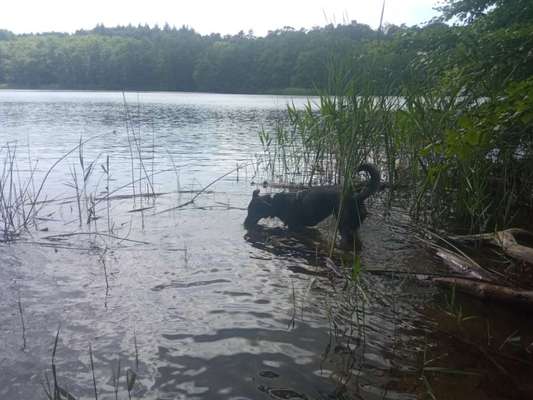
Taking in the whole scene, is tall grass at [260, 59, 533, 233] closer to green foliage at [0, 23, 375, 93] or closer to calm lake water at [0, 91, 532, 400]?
calm lake water at [0, 91, 532, 400]

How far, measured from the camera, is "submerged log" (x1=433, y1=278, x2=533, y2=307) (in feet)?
12.7

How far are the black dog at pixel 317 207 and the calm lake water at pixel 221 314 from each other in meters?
0.29

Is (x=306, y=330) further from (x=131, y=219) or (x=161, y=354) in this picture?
(x=131, y=219)

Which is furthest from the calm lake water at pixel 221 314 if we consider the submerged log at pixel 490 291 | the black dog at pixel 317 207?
the black dog at pixel 317 207

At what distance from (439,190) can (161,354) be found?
4.82 m

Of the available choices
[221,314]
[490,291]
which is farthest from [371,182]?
[221,314]

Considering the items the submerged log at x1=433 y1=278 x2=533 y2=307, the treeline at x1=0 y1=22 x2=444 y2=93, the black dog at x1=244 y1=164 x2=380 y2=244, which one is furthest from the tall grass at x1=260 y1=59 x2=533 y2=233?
the treeline at x1=0 y1=22 x2=444 y2=93

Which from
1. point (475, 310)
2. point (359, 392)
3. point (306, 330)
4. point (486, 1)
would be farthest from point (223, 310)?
point (486, 1)

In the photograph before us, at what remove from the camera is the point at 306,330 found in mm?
3750

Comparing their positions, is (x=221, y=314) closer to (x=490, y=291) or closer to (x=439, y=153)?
(x=490, y=291)

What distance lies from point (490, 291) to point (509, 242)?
2.98 ft

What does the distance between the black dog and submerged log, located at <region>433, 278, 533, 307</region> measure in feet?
4.88

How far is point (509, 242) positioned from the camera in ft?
15.6

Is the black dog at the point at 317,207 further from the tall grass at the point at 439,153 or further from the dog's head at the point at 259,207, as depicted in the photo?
the tall grass at the point at 439,153
